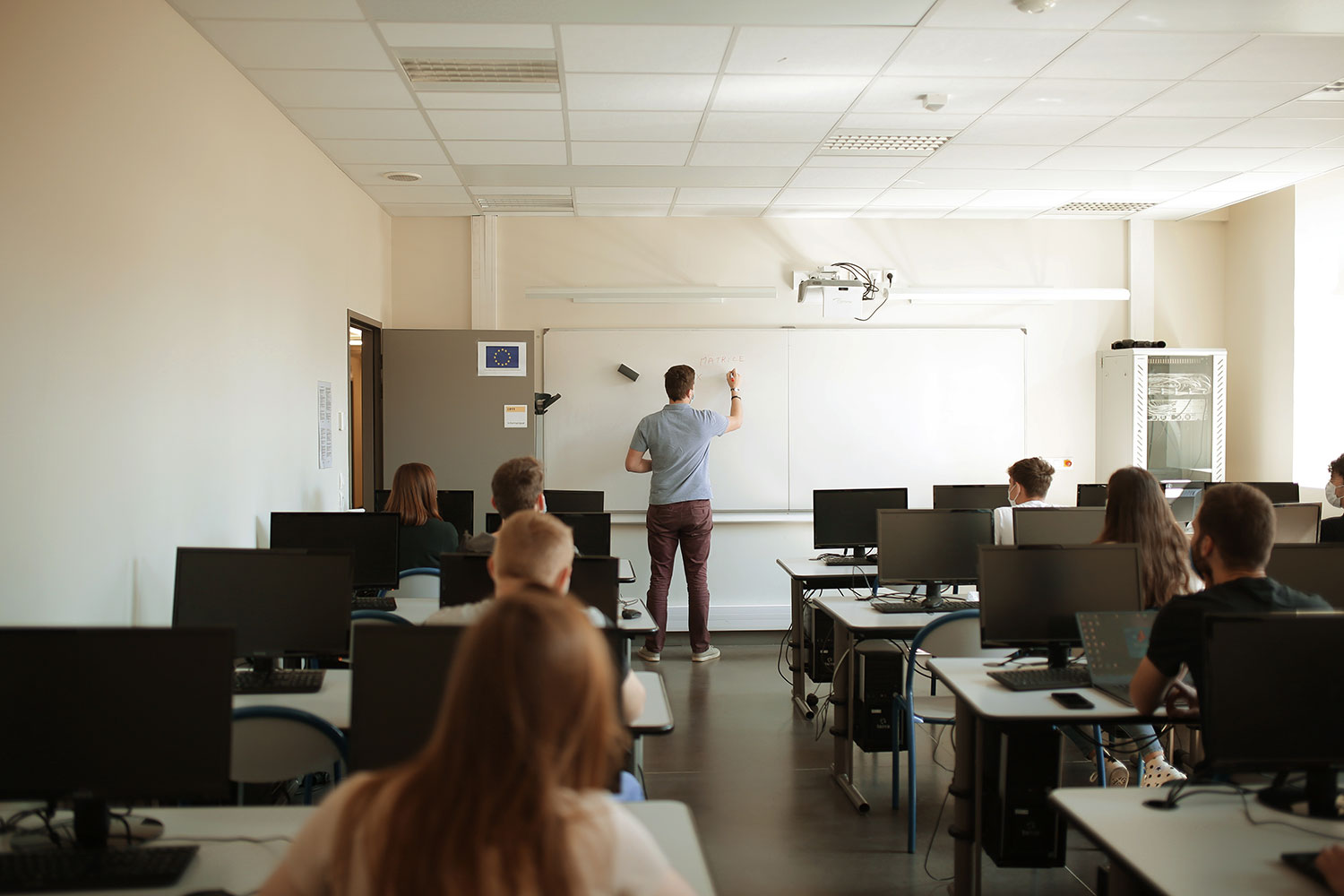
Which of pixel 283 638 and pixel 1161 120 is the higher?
pixel 1161 120

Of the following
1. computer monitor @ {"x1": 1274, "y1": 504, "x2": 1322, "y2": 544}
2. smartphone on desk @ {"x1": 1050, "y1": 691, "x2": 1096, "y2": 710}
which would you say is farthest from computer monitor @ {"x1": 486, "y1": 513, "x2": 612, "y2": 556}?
computer monitor @ {"x1": 1274, "y1": 504, "x2": 1322, "y2": 544}

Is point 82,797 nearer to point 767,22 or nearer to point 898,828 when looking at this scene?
point 898,828

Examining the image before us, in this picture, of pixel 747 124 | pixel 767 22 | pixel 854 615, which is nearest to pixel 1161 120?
pixel 747 124

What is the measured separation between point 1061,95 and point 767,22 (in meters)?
1.66

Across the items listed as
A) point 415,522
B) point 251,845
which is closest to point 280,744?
point 251,845

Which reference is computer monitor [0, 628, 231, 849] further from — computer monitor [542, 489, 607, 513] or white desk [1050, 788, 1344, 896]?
computer monitor [542, 489, 607, 513]

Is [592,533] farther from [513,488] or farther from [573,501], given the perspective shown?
[513,488]

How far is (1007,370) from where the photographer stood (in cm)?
671

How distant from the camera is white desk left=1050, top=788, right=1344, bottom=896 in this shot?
148 cm

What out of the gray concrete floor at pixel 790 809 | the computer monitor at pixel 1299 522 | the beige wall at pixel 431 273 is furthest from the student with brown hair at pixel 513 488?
the computer monitor at pixel 1299 522

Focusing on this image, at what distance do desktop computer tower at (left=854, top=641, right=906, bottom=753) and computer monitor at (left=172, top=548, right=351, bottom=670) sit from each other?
2.07 metres

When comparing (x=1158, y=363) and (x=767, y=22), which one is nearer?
(x=767, y=22)

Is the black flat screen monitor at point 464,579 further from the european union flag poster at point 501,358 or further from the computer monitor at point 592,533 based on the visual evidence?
the european union flag poster at point 501,358

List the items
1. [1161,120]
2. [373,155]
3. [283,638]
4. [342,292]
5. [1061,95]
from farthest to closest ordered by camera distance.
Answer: [342,292] → [373,155] → [1161,120] → [1061,95] → [283,638]
